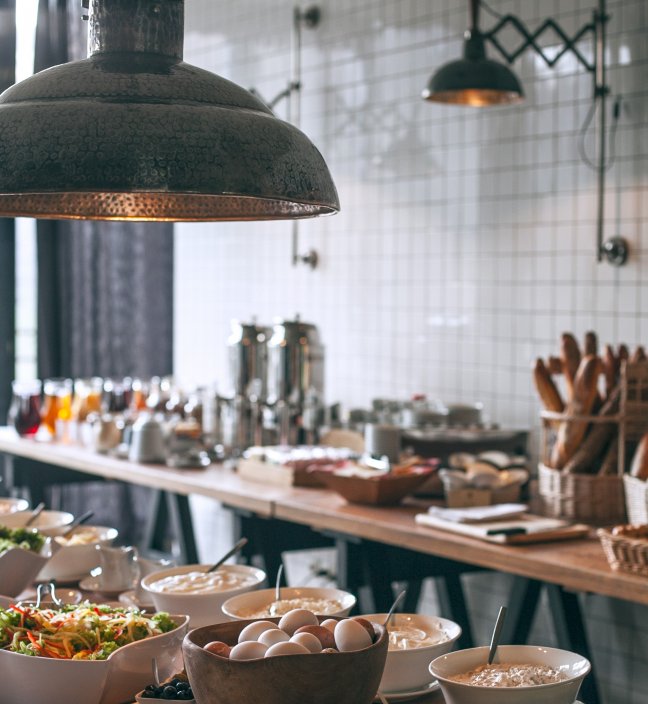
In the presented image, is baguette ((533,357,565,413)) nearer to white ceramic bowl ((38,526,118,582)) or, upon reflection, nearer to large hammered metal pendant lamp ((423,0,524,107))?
large hammered metal pendant lamp ((423,0,524,107))

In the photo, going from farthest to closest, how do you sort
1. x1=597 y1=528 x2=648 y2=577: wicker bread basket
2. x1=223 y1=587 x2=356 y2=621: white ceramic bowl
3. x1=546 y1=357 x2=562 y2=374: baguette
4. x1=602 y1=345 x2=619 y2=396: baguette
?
1. x1=546 y1=357 x2=562 y2=374: baguette
2. x1=602 y1=345 x2=619 y2=396: baguette
3. x1=597 y1=528 x2=648 y2=577: wicker bread basket
4. x1=223 y1=587 x2=356 y2=621: white ceramic bowl

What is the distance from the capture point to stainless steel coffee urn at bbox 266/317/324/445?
180 inches

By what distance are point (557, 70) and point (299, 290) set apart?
68.1 inches

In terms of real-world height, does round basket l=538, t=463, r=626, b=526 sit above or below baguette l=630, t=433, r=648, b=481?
below

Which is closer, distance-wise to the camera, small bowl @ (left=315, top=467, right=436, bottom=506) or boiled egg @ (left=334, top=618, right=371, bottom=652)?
boiled egg @ (left=334, top=618, right=371, bottom=652)

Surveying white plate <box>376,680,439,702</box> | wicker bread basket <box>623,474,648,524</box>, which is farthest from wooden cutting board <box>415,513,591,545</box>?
white plate <box>376,680,439,702</box>

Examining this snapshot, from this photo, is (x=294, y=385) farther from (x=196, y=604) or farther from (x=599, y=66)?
(x=196, y=604)

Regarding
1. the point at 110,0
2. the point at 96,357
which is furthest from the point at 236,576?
the point at 96,357

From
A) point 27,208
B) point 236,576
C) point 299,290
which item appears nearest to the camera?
point 27,208

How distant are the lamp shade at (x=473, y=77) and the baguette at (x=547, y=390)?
37.9 inches

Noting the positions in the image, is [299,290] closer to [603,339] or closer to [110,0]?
[603,339]

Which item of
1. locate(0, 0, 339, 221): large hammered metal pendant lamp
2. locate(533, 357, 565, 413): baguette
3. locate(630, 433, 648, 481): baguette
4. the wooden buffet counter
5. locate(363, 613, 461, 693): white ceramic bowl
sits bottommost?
the wooden buffet counter

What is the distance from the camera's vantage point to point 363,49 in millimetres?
5145

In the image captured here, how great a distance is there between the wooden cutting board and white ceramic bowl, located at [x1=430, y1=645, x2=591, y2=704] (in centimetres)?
136
